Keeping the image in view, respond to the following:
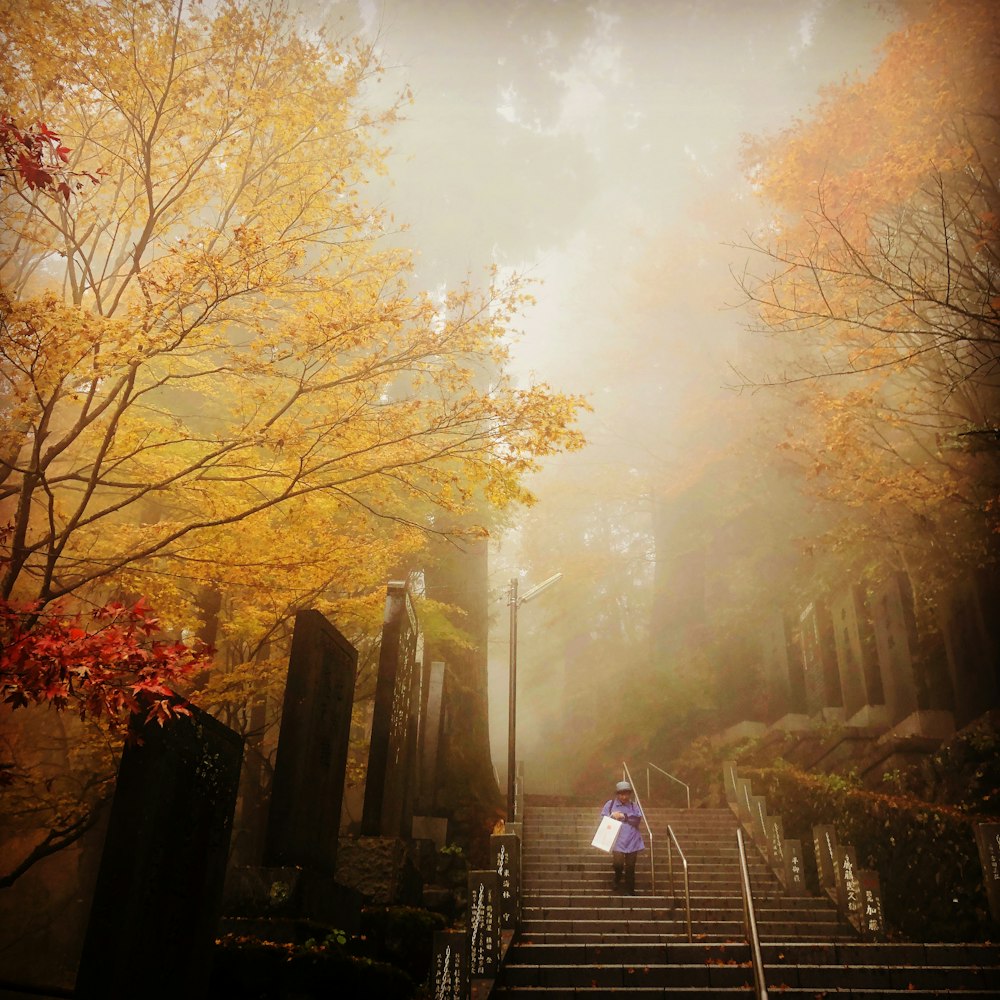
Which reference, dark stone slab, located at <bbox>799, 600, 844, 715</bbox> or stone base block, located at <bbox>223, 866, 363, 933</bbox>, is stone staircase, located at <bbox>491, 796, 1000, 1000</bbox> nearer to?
stone base block, located at <bbox>223, 866, 363, 933</bbox>

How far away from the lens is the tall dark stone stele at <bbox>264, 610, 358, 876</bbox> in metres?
7.35

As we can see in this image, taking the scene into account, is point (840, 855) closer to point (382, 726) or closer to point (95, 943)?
point (382, 726)

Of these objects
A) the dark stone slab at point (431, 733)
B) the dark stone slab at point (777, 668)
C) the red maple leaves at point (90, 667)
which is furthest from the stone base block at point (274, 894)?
the dark stone slab at point (777, 668)

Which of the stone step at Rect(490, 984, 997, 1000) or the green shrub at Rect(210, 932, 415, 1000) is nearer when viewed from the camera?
the green shrub at Rect(210, 932, 415, 1000)

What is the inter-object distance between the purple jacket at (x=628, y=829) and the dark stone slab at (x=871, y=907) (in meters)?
3.44

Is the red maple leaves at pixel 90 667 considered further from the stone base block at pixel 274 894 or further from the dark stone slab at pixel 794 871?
the dark stone slab at pixel 794 871

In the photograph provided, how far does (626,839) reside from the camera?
1159 centimetres

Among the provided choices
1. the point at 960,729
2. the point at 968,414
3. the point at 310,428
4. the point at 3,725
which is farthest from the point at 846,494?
the point at 3,725

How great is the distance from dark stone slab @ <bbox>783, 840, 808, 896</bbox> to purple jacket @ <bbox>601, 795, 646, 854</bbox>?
2.64 meters

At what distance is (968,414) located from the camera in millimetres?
12805

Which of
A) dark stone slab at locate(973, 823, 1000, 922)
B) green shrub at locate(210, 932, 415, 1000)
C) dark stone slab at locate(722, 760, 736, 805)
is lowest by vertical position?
green shrub at locate(210, 932, 415, 1000)

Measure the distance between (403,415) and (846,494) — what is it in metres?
11.2

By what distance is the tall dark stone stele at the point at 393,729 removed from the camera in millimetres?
10477

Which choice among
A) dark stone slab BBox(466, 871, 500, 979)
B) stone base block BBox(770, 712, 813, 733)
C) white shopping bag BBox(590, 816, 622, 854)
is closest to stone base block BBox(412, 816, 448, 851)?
white shopping bag BBox(590, 816, 622, 854)
